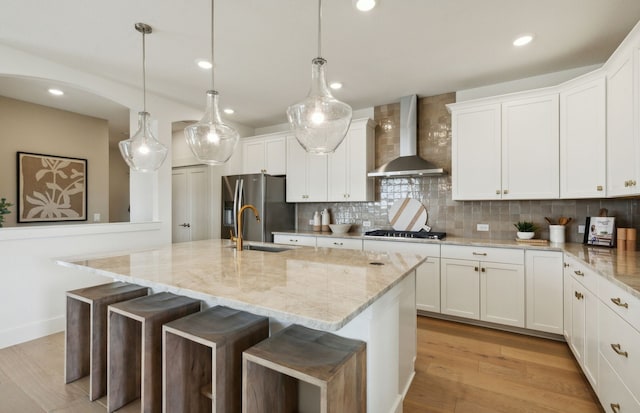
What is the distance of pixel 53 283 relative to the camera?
3016 mm

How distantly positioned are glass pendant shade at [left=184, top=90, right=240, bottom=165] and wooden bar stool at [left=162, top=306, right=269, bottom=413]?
127 centimetres

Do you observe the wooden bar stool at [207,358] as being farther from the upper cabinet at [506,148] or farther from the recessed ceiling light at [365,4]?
the upper cabinet at [506,148]

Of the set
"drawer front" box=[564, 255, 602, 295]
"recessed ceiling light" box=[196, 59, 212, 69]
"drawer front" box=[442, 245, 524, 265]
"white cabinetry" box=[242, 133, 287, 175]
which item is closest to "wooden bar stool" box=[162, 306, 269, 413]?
"drawer front" box=[564, 255, 602, 295]

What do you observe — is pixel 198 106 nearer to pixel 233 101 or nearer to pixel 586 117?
pixel 233 101

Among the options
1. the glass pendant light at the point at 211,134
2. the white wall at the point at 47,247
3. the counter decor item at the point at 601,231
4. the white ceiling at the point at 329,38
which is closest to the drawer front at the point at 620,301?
the counter decor item at the point at 601,231

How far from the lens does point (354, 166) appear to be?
4078 millimetres

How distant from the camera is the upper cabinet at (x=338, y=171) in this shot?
4023 mm

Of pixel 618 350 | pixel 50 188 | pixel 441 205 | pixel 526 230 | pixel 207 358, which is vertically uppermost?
pixel 50 188

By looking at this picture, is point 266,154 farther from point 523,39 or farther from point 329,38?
point 523,39

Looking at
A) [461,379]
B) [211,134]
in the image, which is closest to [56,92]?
[211,134]

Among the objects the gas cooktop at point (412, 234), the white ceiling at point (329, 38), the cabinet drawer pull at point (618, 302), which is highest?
the white ceiling at point (329, 38)

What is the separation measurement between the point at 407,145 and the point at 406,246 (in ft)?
4.26

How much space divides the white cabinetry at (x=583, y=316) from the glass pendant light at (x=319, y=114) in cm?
182

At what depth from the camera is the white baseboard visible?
270 centimetres
